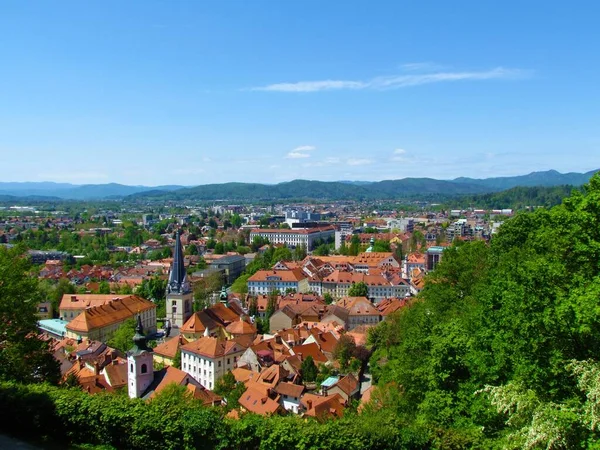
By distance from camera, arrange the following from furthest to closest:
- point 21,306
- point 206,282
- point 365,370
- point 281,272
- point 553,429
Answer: point 281,272 < point 206,282 < point 365,370 < point 21,306 < point 553,429

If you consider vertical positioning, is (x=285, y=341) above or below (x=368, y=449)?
below

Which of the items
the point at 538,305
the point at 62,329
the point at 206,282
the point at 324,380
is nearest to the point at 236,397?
the point at 324,380

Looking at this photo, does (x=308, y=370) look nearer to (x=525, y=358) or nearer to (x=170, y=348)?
(x=170, y=348)

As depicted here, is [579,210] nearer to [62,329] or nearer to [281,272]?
[62,329]

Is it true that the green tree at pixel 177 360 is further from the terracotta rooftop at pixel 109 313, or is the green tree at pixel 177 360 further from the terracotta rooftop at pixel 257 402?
the terracotta rooftop at pixel 109 313

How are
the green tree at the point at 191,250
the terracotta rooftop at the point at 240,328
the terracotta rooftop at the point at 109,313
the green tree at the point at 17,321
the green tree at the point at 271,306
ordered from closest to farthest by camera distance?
the green tree at the point at 17,321 → the terracotta rooftop at the point at 240,328 → the terracotta rooftop at the point at 109,313 → the green tree at the point at 271,306 → the green tree at the point at 191,250

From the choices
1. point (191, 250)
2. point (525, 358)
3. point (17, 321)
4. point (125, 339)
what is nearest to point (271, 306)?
point (125, 339)

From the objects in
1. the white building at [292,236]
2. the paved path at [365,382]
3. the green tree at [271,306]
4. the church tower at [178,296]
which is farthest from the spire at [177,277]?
the white building at [292,236]

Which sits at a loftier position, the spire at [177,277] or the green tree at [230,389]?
the spire at [177,277]
